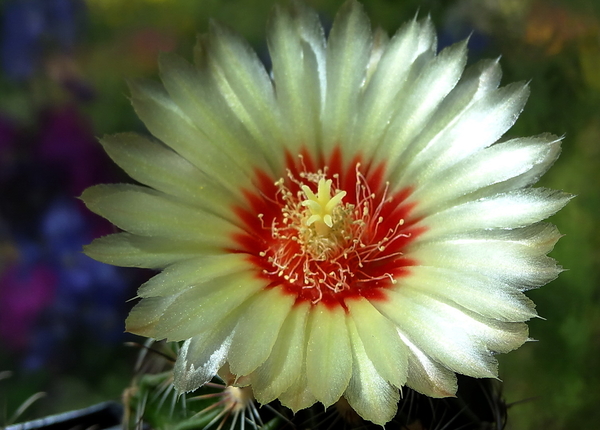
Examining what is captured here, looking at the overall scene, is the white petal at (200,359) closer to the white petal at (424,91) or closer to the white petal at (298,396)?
the white petal at (298,396)

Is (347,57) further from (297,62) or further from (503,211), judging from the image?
(503,211)

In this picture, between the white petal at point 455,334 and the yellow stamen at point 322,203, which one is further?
the yellow stamen at point 322,203

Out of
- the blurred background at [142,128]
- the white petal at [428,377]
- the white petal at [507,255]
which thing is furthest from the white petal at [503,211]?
the blurred background at [142,128]

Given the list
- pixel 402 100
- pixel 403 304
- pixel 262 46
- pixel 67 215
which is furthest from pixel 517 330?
pixel 67 215

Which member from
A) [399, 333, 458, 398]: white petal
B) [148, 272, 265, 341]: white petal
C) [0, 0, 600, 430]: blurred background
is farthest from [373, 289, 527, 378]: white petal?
[0, 0, 600, 430]: blurred background

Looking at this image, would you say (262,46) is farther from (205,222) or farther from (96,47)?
→ (205,222)

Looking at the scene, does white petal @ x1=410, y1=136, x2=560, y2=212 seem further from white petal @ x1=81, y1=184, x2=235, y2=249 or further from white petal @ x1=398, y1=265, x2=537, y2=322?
white petal @ x1=81, y1=184, x2=235, y2=249
